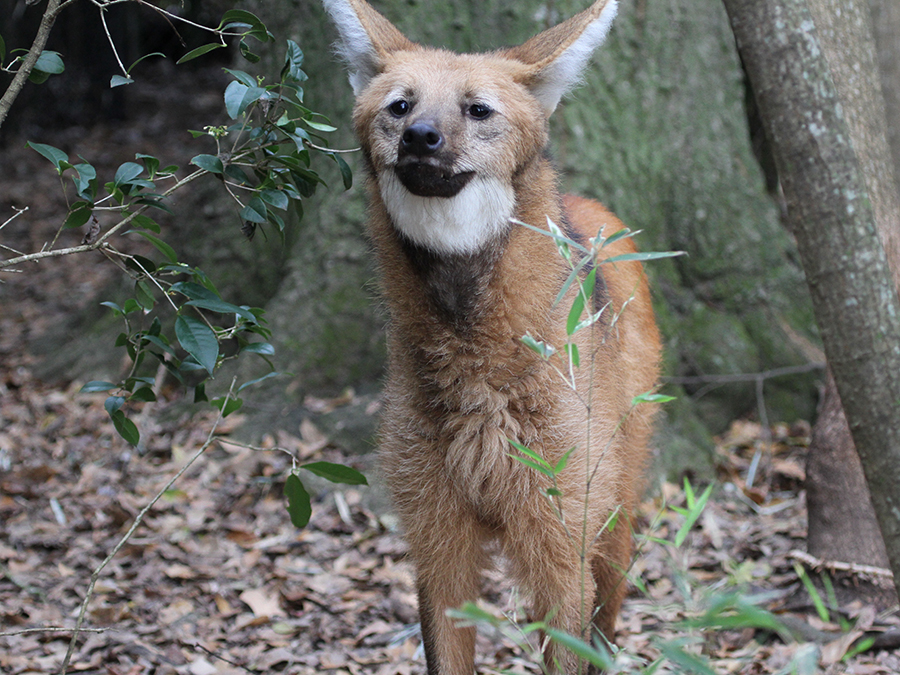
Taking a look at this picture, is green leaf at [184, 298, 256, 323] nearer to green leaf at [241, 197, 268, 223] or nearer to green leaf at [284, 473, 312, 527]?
green leaf at [241, 197, 268, 223]

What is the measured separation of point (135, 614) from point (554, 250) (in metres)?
2.46

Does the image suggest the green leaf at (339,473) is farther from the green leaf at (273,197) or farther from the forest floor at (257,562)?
the green leaf at (273,197)

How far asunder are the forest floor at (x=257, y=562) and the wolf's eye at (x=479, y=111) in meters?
1.28

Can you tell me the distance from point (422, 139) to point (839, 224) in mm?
1385

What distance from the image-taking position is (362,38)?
2.74m

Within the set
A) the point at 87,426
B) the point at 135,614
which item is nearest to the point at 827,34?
the point at 135,614

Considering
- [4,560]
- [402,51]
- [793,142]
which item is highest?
[793,142]

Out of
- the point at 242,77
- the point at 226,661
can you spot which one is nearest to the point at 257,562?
the point at 226,661

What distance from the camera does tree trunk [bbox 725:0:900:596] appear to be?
2.57 m

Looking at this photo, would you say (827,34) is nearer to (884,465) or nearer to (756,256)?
(884,465)

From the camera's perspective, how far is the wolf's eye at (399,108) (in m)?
2.49

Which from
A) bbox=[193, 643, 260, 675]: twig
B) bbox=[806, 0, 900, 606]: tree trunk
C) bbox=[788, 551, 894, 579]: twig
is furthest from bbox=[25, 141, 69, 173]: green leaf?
bbox=[788, 551, 894, 579]: twig

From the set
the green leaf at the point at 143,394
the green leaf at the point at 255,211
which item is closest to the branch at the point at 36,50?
the green leaf at the point at 255,211

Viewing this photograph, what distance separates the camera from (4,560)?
3.82 m
